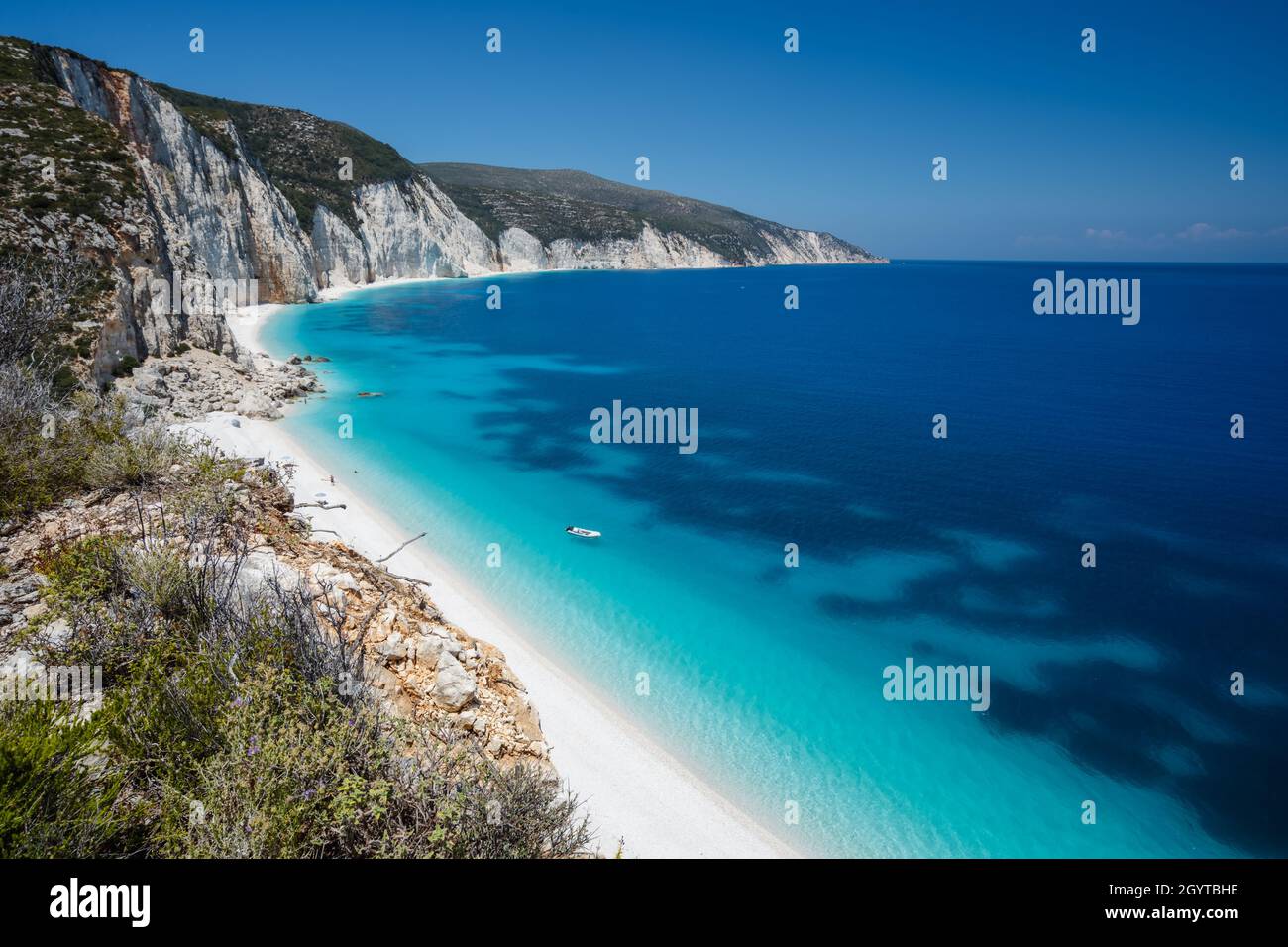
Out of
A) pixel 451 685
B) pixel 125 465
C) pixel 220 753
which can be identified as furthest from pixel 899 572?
pixel 125 465

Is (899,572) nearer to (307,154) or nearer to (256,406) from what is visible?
(256,406)

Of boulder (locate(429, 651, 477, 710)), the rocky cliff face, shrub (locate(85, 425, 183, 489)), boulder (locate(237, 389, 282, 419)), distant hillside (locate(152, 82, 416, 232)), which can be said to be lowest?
boulder (locate(429, 651, 477, 710))

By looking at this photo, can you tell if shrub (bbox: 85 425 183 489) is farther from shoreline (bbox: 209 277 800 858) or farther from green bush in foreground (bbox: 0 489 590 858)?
shoreline (bbox: 209 277 800 858)

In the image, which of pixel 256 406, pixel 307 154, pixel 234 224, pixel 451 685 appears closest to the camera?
pixel 451 685

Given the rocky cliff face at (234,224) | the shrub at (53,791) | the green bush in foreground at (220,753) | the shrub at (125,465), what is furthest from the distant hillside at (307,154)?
the shrub at (53,791)

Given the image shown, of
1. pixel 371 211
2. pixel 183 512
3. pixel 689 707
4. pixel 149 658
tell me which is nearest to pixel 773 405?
pixel 689 707

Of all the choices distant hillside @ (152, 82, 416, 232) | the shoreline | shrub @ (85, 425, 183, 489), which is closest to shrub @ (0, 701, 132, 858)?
the shoreline
